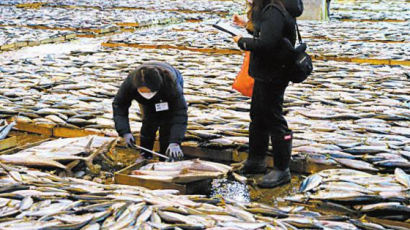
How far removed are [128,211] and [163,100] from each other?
131 centimetres

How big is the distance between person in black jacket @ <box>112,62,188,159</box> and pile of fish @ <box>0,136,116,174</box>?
350mm

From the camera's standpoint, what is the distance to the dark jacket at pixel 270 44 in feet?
11.9

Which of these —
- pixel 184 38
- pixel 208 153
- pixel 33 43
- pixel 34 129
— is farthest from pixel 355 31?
pixel 34 129

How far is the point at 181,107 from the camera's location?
14.2ft

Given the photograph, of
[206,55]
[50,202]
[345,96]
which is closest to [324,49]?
[206,55]

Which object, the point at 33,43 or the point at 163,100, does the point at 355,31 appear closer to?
the point at 33,43

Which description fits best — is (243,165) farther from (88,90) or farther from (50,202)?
(88,90)

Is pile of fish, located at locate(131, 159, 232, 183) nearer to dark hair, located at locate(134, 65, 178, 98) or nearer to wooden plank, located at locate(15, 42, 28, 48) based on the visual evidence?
dark hair, located at locate(134, 65, 178, 98)

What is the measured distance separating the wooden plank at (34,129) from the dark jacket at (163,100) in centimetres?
136

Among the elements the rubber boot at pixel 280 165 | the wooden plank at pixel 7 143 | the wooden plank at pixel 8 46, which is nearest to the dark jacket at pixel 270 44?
the rubber boot at pixel 280 165

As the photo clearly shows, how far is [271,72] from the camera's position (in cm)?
379

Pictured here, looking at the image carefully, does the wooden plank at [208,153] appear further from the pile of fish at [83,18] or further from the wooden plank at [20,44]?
the pile of fish at [83,18]

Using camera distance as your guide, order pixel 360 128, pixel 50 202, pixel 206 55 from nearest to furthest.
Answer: pixel 50 202
pixel 360 128
pixel 206 55

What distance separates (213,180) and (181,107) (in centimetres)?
64
